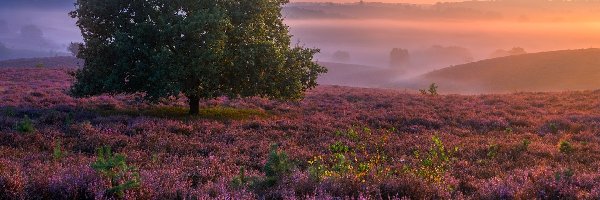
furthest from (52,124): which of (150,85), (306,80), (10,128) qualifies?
(306,80)

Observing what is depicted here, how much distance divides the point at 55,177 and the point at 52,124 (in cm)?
1178

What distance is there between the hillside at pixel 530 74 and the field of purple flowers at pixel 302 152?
63459 mm

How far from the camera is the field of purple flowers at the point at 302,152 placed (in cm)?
616

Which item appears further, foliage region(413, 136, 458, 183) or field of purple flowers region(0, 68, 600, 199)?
foliage region(413, 136, 458, 183)

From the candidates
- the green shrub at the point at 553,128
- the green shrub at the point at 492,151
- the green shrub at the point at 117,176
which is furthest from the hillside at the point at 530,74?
the green shrub at the point at 117,176

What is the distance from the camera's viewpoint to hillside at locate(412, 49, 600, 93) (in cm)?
8694

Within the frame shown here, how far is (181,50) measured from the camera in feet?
61.2

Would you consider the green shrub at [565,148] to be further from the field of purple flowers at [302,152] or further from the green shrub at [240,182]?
the green shrub at [240,182]

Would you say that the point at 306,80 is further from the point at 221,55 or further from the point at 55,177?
the point at 55,177

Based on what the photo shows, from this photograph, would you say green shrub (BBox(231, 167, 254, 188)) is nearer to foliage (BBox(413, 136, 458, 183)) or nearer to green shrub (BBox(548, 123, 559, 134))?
foliage (BBox(413, 136, 458, 183))

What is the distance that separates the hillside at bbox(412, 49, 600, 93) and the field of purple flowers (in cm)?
6346

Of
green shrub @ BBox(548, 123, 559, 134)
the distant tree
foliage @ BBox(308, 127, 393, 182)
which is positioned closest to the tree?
the distant tree

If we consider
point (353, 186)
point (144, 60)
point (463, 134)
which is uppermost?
point (144, 60)

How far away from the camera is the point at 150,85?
18297 millimetres
